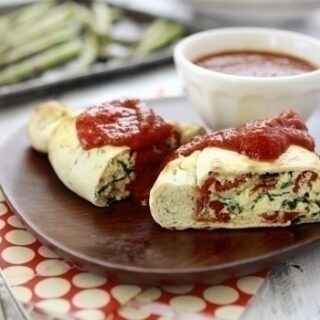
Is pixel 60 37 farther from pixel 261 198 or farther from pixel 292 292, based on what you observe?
pixel 292 292

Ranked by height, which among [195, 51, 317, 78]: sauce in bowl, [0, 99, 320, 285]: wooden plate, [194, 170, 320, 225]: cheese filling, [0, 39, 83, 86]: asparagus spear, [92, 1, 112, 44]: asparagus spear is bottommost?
[0, 39, 83, 86]: asparagus spear

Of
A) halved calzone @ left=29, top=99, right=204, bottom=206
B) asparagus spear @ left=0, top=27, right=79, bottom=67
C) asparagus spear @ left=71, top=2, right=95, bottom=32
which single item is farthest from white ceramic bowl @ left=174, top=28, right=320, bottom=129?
asparagus spear @ left=71, top=2, right=95, bottom=32

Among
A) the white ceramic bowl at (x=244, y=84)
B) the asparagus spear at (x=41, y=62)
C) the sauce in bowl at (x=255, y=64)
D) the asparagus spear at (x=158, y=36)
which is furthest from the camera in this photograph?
the asparagus spear at (x=158, y=36)

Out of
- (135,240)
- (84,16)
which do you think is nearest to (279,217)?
(135,240)

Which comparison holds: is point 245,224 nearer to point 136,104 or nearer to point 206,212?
point 206,212

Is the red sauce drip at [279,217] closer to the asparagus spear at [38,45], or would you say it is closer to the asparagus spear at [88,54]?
the asparagus spear at [88,54]

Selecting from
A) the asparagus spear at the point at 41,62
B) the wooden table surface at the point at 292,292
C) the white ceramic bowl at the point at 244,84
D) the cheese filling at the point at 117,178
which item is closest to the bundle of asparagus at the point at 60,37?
the asparagus spear at the point at 41,62

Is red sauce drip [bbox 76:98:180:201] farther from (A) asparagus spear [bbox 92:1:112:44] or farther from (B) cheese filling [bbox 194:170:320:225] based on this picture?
(A) asparagus spear [bbox 92:1:112:44]
